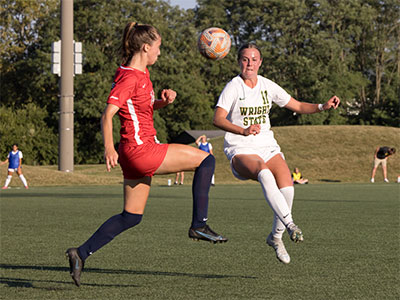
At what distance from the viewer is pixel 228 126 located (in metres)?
7.24

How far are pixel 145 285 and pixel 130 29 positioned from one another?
96.2 inches

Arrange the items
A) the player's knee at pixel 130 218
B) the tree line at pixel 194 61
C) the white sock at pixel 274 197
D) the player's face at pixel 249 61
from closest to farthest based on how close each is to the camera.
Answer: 1. the player's knee at pixel 130 218
2. the white sock at pixel 274 197
3. the player's face at pixel 249 61
4. the tree line at pixel 194 61

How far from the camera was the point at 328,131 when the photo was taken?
2109 inches

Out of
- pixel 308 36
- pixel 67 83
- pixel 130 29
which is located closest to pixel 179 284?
pixel 130 29

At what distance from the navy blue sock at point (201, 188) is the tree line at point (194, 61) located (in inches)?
1995

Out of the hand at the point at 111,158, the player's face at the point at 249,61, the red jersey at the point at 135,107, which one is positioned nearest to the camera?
the hand at the point at 111,158

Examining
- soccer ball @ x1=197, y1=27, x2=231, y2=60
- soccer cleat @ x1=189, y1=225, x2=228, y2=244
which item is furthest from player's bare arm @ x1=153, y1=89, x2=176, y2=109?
soccer ball @ x1=197, y1=27, x2=231, y2=60

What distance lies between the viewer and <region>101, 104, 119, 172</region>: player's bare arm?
5725mm

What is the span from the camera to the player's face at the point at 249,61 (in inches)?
299

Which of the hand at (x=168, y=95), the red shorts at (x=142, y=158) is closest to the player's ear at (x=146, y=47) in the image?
the hand at (x=168, y=95)

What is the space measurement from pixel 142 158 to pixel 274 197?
1.52 m

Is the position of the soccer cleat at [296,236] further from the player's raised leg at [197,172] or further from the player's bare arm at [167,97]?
the player's bare arm at [167,97]

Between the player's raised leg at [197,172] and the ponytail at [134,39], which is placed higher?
the ponytail at [134,39]

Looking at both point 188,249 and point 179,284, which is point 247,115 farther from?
point 188,249
